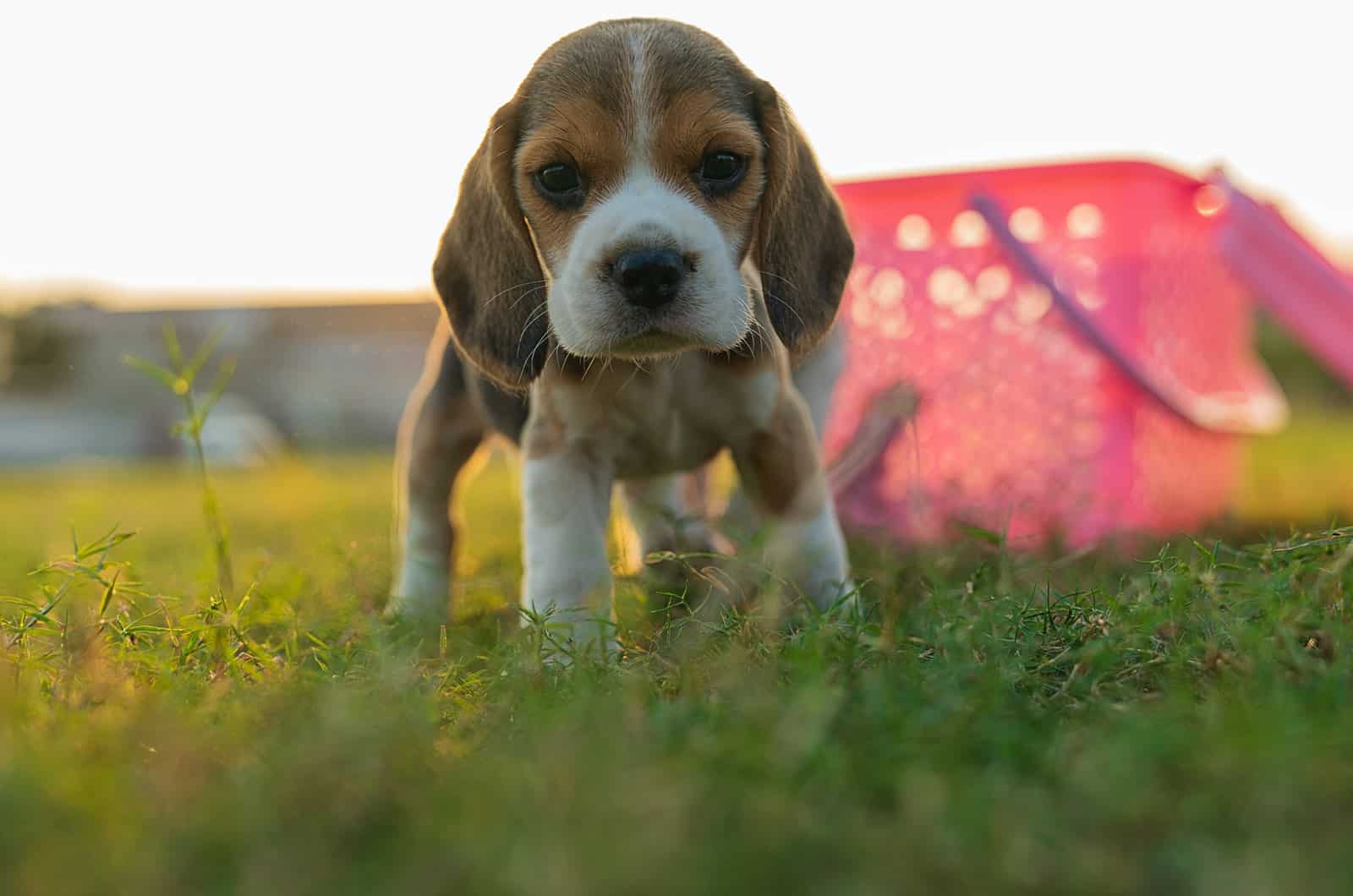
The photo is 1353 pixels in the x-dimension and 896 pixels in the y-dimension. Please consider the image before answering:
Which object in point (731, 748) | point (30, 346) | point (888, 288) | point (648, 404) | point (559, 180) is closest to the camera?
point (731, 748)

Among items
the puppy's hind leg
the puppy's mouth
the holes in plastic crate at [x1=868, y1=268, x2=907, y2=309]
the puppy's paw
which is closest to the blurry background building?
the holes in plastic crate at [x1=868, y1=268, x2=907, y2=309]

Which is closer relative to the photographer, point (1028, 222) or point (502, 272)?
point (502, 272)

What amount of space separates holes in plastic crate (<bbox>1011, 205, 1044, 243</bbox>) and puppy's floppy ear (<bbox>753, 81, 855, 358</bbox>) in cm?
201

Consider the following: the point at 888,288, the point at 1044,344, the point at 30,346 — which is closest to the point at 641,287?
the point at 1044,344

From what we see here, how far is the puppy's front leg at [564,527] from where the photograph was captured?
2604 mm

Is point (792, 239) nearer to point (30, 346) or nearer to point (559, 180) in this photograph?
point (559, 180)

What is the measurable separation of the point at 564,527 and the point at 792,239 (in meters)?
0.82

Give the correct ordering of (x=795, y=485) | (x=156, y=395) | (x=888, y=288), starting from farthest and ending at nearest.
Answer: (x=156, y=395) < (x=888, y=288) < (x=795, y=485)

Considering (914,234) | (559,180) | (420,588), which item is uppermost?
(559,180)

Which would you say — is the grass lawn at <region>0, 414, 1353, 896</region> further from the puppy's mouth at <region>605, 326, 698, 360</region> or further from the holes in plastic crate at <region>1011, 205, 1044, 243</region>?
the holes in plastic crate at <region>1011, 205, 1044, 243</region>

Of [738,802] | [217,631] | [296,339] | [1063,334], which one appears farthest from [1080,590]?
[296,339]

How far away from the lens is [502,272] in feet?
8.79

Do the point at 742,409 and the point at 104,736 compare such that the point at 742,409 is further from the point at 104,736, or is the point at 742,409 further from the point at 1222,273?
the point at 1222,273

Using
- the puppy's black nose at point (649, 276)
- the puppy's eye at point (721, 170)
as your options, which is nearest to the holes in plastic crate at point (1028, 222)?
the puppy's eye at point (721, 170)
